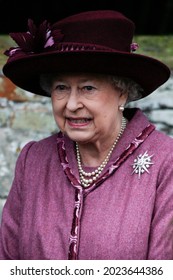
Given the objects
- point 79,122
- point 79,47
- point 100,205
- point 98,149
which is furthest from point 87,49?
point 100,205

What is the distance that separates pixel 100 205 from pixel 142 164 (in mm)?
255

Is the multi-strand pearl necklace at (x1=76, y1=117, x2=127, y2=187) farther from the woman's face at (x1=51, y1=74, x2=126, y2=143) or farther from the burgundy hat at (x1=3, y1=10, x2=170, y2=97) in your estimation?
the burgundy hat at (x1=3, y1=10, x2=170, y2=97)

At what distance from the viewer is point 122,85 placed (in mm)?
2877

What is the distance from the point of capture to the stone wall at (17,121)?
3.91 meters

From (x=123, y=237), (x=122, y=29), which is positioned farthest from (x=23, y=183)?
(x=122, y=29)

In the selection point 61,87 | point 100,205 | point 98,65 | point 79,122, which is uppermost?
point 98,65

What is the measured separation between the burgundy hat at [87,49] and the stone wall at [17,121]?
105 cm

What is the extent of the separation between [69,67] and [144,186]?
23.3 inches

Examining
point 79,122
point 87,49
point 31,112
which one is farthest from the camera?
point 31,112

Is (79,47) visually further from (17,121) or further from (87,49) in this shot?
A: (17,121)

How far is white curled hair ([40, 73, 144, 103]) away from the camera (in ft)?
9.35

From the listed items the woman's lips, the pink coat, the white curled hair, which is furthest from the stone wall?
the woman's lips

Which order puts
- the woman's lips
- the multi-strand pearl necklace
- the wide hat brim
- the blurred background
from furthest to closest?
the blurred background < the multi-strand pearl necklace < the woman's lips < the wide hat brim

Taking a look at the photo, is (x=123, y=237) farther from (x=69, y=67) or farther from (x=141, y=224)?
(x=69, y=67)
